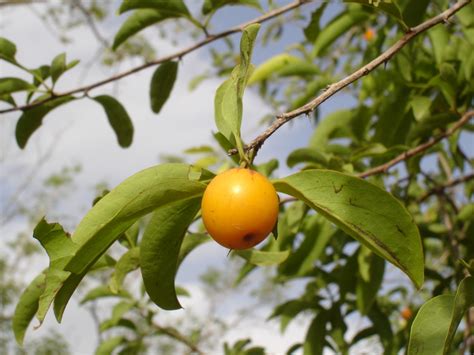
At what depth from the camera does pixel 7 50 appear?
6.63 ft

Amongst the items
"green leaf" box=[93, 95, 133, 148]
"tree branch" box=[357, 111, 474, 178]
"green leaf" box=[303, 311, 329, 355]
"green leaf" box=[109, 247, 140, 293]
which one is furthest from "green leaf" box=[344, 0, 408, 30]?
"green leaf" box=[303, 311, 329, 355]

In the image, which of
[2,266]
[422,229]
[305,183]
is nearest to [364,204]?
[305,183]

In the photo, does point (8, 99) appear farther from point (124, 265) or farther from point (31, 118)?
point (124, 265)

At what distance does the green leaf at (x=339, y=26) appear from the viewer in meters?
2.40

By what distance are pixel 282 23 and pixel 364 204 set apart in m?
4.29

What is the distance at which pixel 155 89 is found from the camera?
7.64 feet

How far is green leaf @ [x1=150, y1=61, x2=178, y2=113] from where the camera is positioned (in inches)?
89.7

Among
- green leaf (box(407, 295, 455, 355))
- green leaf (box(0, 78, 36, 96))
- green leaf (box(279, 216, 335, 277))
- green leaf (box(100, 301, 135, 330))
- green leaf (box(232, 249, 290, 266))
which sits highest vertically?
green leaf (box(0, 78, 36, 96))

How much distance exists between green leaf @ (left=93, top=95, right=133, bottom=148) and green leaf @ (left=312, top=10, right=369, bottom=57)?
95 centimetres

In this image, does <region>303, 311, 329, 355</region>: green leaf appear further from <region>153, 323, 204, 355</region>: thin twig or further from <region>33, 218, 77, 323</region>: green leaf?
<region>33, 218, 77, 323</region>: green leaf

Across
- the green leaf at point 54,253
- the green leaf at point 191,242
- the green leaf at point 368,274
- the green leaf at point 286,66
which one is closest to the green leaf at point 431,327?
the green leaf at point 54,253

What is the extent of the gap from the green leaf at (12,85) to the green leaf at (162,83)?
0.50 m

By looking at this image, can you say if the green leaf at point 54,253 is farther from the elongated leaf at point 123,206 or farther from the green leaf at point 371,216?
the green leaf at point 371,216

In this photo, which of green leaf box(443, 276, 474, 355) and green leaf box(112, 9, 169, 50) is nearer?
green leaf box(443, 276, 474, 355)
